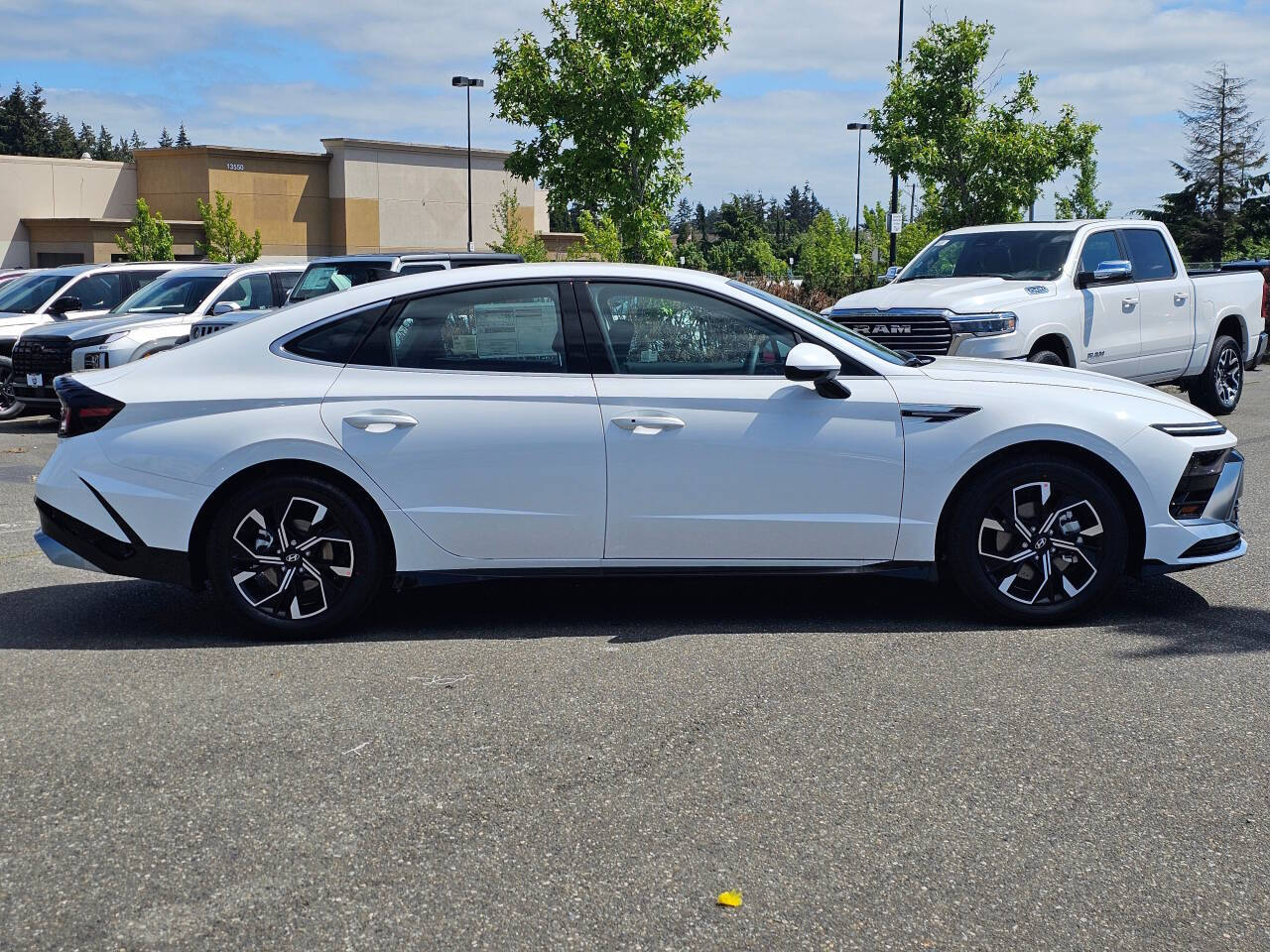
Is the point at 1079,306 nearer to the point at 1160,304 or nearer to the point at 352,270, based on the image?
the point at 1160,304

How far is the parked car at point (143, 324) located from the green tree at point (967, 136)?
576 inches

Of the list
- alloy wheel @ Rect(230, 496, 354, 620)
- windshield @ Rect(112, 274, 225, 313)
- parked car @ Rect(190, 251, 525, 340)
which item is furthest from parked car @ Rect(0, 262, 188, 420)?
alloy wheel @ Rect(230, 496, 354, 620)

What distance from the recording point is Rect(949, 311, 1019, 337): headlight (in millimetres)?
11359

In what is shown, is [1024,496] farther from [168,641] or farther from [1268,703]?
[168,641]

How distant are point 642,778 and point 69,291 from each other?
15624mm

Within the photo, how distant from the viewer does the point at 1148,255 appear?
531 inches

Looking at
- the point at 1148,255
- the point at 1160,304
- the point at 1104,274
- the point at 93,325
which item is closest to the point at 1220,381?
the point at 1160,304

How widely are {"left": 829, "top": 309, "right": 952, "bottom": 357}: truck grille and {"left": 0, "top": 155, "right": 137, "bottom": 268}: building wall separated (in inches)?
2074

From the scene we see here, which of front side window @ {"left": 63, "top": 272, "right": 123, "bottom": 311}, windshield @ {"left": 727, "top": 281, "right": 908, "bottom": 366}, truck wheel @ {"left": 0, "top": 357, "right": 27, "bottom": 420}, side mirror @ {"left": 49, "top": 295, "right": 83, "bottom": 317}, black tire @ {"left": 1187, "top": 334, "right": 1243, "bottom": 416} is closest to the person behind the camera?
windshield @ {"left": 727, "top": 281, "right": 908, "bottom": 366}

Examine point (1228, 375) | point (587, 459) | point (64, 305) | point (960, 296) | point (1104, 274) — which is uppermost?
point (1104, 274)

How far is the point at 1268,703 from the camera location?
4934 millimetres

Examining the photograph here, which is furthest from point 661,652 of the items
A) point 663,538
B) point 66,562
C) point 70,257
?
point 70,257

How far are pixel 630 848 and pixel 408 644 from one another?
2.33 meters

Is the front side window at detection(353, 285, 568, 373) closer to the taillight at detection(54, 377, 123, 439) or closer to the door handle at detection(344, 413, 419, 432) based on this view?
the door handle at detection(344, 413, 419, 432)
